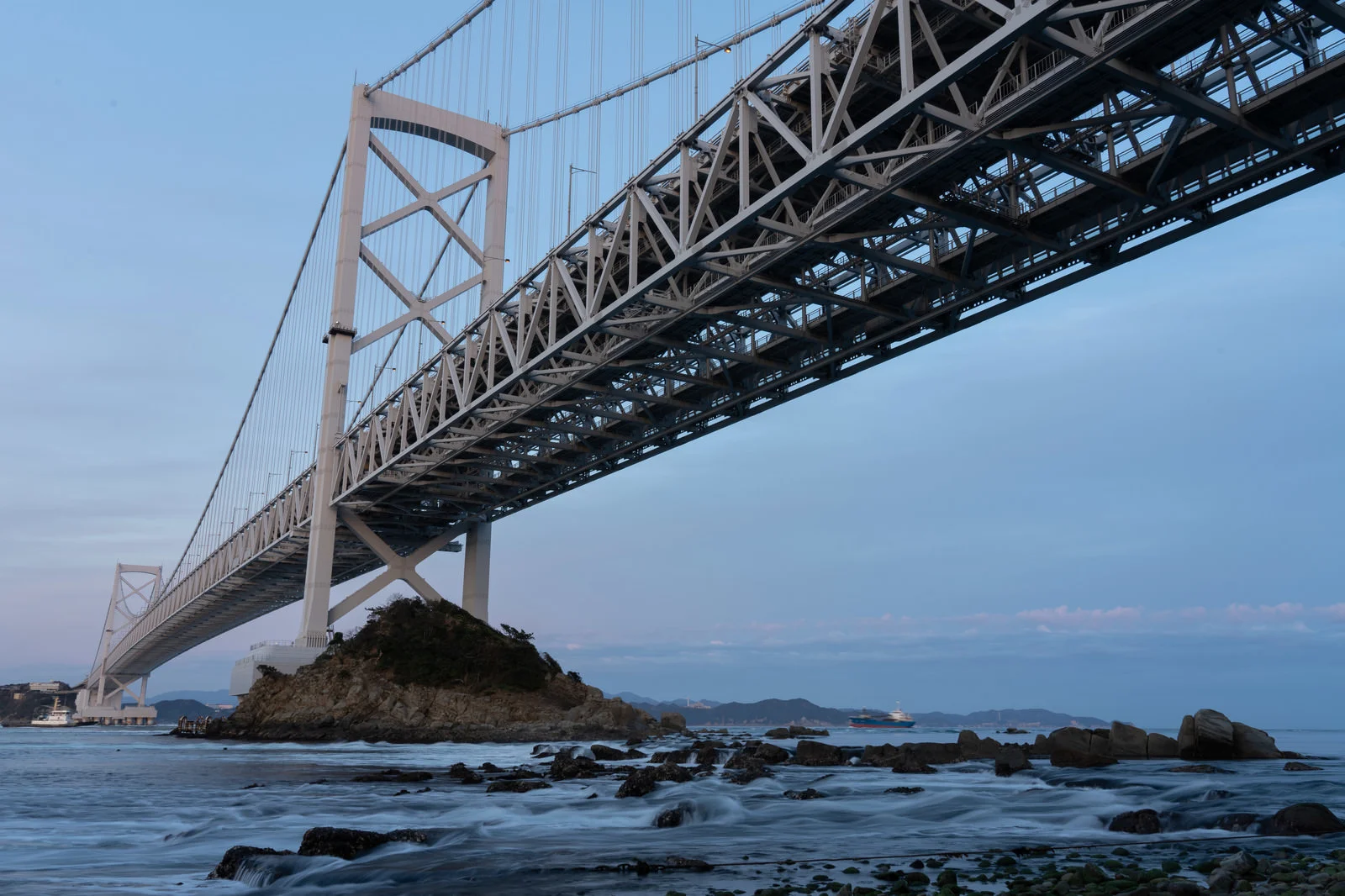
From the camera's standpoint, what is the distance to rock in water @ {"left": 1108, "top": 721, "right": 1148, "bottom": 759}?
88.3 ft

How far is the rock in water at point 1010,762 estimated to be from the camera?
73.6 ft

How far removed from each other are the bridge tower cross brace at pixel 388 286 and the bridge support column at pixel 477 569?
40 millimetres

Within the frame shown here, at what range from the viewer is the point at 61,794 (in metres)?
20.1

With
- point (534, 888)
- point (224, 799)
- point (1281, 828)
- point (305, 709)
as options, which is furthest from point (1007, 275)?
point (305, 709)

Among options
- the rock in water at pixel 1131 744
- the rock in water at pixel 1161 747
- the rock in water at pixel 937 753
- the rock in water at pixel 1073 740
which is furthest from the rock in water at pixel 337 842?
the rock in water at pixel 1161 747

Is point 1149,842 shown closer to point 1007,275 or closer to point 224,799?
point 1007,275

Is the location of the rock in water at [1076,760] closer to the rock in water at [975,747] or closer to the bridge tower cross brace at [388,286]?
the rock in water at [975,747]

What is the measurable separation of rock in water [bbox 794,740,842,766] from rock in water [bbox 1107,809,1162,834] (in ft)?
46.1

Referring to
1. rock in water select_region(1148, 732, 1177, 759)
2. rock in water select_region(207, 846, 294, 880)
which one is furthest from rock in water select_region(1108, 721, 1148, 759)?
rock in water select_region(207, 846, 294, 880)

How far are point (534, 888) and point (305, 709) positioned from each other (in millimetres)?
35220

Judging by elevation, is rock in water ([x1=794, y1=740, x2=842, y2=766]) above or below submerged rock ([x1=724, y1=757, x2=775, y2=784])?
below

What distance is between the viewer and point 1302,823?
1222 centimetres

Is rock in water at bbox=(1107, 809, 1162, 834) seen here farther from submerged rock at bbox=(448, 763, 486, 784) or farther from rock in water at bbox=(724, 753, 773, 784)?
submerged rock at bbox=(448, 763, 486, 784)

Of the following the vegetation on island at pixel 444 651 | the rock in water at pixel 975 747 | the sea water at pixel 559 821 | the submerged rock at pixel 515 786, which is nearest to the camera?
the sea water at pixel 559 821
